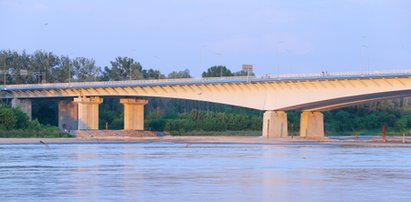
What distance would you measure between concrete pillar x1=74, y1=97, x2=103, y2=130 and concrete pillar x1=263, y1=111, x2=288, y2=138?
86.5 ft

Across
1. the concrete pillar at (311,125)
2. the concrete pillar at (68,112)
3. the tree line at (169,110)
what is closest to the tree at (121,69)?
the tree line at (169,110)

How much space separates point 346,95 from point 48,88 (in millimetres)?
46384

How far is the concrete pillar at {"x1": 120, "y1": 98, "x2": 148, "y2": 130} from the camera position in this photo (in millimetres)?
113812

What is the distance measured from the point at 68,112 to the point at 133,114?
1493cm

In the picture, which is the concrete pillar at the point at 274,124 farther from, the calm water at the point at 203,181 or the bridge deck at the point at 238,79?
the calm water at the point at 203,181

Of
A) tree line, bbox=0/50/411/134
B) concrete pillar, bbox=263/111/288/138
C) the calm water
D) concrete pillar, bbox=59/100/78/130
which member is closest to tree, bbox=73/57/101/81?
tree line, bbox=0/50/411/134

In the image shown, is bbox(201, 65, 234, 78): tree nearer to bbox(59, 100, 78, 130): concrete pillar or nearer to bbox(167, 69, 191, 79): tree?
bbox(167, 69, 191, 79): tree

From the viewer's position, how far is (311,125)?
4001 inches

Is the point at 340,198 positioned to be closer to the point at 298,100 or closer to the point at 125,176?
the point at 125,176

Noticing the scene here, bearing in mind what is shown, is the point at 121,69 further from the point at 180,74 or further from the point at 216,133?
the point at 216,133

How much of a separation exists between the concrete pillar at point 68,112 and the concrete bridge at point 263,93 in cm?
15

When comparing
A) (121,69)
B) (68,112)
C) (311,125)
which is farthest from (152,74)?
(311,125)

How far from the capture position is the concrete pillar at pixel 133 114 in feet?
373

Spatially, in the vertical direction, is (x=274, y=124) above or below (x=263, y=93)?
below
